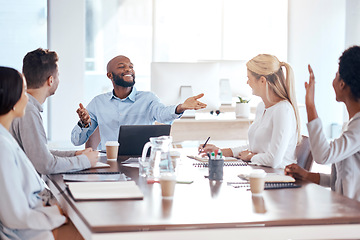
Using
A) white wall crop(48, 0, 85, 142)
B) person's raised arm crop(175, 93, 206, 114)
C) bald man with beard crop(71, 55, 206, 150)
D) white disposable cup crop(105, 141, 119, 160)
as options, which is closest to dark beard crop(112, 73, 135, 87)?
bald man with beard crop(71, 55, 206, 150)

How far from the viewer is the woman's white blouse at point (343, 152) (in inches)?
90.0

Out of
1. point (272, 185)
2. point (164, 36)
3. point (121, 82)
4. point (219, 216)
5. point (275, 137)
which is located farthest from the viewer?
point (164, 36)

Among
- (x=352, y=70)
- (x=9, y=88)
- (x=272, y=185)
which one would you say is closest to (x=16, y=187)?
(x=9, y=88)

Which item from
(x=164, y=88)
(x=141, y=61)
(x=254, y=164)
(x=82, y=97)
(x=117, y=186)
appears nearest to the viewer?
(x=117, y=186)

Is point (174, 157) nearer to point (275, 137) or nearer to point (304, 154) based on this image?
point (275, 137)

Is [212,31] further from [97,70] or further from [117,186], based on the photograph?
[117,186]

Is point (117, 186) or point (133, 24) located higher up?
point (133, 24)

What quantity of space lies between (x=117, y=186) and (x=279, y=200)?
63 cm

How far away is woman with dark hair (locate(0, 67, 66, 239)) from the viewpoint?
181 cm

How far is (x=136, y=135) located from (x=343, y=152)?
1212 mm

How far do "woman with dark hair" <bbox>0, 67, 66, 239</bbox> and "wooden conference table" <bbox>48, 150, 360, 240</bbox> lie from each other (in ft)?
0.34

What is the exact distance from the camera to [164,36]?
25.4 feet

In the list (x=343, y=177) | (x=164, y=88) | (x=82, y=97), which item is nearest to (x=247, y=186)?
(x=343, y=177)

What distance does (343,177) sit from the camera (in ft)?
7.73
